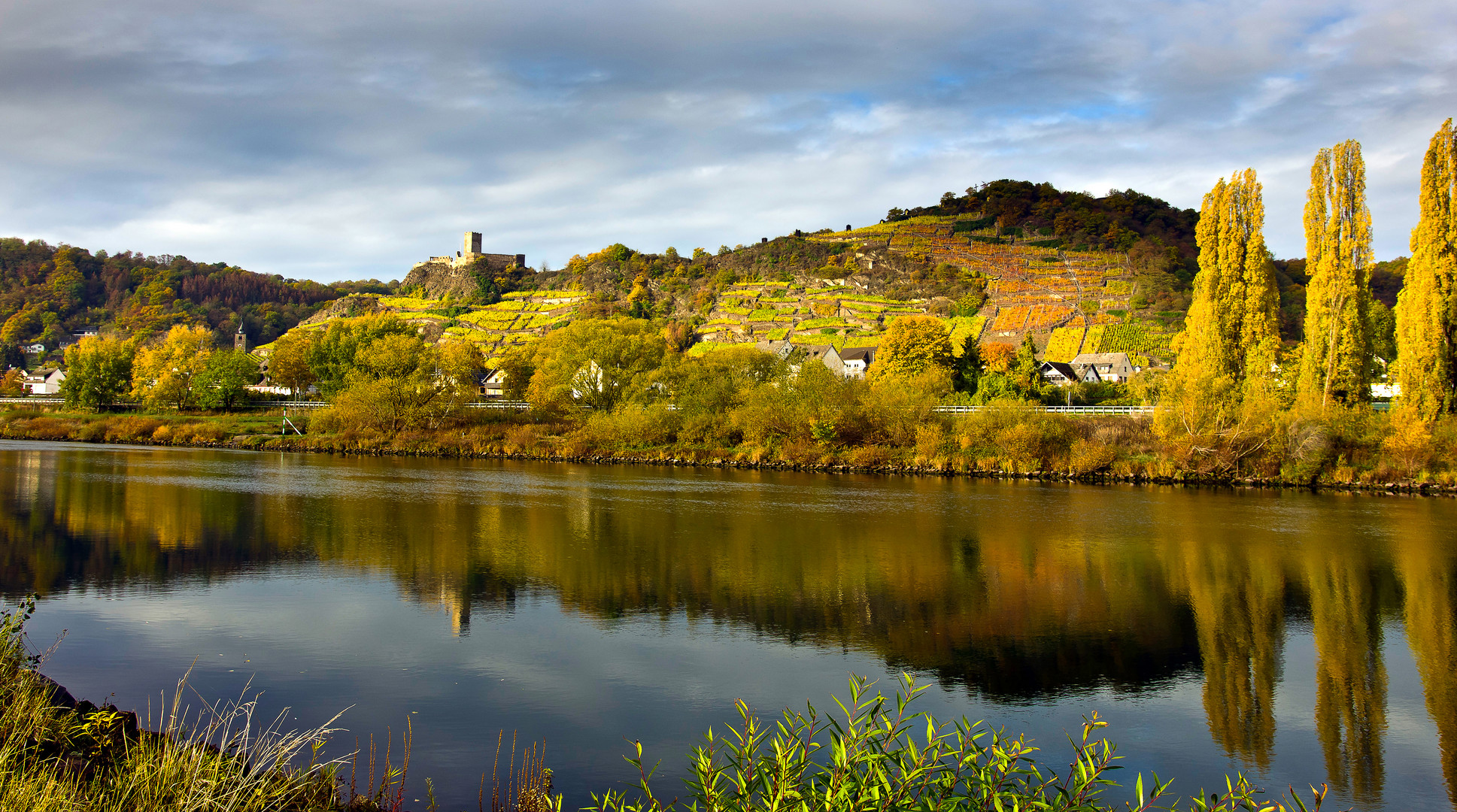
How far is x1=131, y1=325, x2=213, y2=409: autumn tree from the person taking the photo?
71.4m

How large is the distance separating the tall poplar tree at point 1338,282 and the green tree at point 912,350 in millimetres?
25876

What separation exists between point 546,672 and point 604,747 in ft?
8.69

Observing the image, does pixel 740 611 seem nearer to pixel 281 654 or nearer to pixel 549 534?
pixel 281 654

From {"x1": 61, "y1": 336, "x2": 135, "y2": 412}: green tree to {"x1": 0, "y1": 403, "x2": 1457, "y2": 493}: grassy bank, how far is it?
29.6 feet

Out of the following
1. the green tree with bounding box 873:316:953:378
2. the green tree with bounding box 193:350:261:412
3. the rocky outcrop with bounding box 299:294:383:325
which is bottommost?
the green tree with bounding box 193:350:261:412

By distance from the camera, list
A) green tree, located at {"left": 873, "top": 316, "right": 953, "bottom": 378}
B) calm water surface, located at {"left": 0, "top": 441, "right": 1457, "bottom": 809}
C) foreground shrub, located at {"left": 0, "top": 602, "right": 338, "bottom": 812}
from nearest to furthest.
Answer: foreground shrub, located at {"left": 0, "top": 602, "right": 338, "bottom": 812}
calm water surface, located at {"left": 0, "top": 441, "right": 1457, "bottom": 809}
green tree, located at {"left": 873, "top": 316, "right": 953, "bottom": 378}

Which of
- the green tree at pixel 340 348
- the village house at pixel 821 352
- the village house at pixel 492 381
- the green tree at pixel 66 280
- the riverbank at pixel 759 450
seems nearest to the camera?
the riverbank at pixel 759 450

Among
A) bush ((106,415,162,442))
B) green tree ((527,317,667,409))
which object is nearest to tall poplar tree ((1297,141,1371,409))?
green tree ((527,317,667,409))

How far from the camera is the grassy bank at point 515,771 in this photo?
16.6ft

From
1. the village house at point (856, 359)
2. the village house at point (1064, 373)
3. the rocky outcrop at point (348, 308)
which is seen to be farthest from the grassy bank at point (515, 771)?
the rocky outcrop at point (348, 308)

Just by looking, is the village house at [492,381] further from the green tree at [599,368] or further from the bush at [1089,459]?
the bush at [1089,459]

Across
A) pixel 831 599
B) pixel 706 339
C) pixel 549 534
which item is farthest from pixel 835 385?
pixel 706 339

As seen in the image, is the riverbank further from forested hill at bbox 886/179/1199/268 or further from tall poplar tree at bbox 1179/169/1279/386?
forested hill at bbox 886/179/1199/268

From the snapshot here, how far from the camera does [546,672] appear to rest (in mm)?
11547
